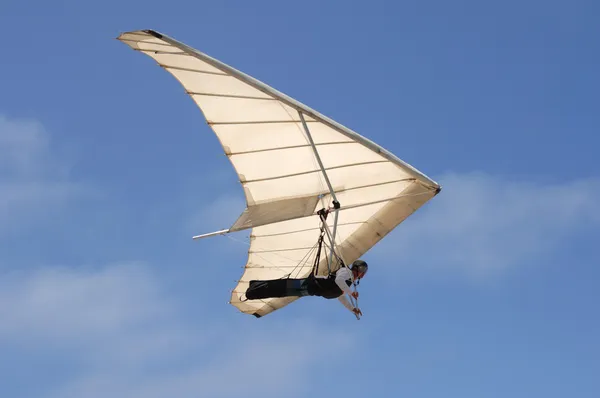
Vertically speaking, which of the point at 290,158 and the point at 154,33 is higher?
the point at 154,33

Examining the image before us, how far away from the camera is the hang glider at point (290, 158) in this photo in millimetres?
23844

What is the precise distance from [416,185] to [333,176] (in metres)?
2.30

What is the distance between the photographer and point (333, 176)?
26656 millimetres

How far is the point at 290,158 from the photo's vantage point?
86.2ft

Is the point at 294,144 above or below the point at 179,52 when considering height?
below

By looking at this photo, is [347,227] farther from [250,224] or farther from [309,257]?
[250,224]

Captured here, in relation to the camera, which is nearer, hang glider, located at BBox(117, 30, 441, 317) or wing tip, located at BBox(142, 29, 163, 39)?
wing tip, located at BBox(142, 29, 163, 39)

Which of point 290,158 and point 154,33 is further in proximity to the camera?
point 290,158

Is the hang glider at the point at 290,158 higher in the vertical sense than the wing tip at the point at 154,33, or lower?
lower

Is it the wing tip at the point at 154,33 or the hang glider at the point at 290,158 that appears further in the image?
the hang glider at the point at 290,158

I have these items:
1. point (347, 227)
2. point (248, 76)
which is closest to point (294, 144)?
point (248, 76)

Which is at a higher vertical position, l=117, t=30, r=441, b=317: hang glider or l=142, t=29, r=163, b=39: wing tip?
l=142, t=29, r=163, b=39: wing tip

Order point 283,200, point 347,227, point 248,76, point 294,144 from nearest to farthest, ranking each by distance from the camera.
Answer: point 248,76 → point 294,144 → point 283,200 → point 347,227

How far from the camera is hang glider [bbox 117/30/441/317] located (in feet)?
78.2
